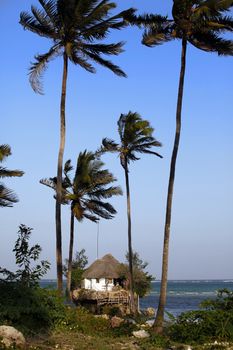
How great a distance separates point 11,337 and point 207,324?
224 inches

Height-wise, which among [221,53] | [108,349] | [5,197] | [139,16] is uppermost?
[139,16]

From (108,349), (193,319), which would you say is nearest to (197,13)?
(193,319)

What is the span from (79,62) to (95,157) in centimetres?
1281

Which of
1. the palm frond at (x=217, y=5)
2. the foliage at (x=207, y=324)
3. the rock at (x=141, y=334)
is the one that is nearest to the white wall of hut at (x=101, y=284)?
the rock at (x=141, y=334)

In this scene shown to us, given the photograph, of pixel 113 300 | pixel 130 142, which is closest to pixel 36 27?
pixel 130 142

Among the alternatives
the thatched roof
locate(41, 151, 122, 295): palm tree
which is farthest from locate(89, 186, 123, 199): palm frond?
the thatched roof

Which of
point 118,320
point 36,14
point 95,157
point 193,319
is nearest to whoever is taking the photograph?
point 193,319

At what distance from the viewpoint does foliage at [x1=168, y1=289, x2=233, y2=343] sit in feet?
51.3

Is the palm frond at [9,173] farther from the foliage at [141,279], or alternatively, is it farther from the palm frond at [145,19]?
the foliage at [141,279]

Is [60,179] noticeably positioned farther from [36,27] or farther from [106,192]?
[106,192]

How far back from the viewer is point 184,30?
69.1ft

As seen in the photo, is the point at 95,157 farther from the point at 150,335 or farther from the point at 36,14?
the point at 150,335

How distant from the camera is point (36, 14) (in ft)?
80.1

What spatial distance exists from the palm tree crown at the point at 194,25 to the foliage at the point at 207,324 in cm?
971
